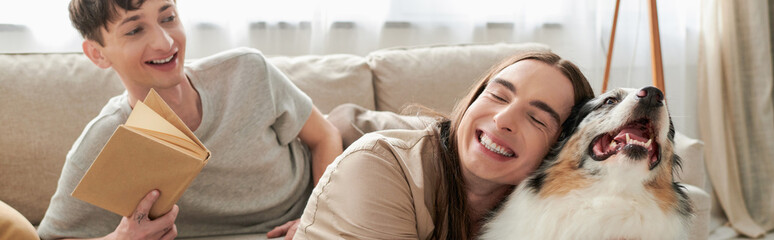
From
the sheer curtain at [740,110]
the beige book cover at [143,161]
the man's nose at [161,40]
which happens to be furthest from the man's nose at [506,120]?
the sheer curtain at [740,110]

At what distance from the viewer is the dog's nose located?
111cm

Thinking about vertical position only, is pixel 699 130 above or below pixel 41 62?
below

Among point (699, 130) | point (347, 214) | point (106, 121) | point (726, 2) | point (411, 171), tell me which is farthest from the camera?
point (699, 130)

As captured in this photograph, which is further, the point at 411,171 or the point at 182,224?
the point at 182,224

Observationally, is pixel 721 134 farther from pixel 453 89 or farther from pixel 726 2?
pixel 453 89

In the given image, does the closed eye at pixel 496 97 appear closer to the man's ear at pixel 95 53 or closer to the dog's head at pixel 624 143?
the dog's head at pixel 624 143

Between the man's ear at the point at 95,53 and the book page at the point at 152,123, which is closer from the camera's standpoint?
the book page at the point at 152,123

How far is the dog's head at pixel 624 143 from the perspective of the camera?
1.09 m

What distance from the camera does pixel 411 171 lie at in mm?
1367

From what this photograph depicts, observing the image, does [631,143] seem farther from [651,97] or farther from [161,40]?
[161,40]

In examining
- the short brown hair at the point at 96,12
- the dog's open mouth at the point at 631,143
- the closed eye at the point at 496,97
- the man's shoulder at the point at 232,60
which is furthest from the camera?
the man's shoulder at the point at 232,60

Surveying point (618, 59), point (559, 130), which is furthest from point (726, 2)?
point (559, 130)

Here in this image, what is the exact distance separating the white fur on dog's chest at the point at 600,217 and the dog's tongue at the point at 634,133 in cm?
9

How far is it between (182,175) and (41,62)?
3.71 ft
